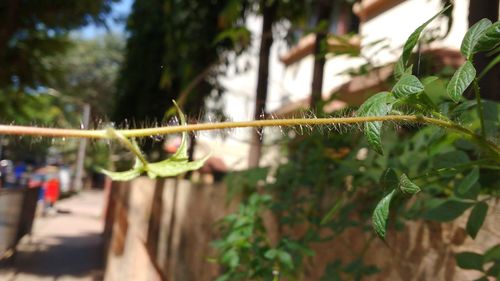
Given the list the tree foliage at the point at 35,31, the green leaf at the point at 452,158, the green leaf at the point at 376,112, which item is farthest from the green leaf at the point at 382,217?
the tree foliage at the point at 35,31

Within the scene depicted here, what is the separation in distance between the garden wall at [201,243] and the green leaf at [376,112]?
2.39ft

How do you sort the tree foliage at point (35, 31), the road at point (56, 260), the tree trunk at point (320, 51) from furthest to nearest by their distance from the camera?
A: 1. the tree foliage at point (35, 31)
2. the road at point (56, 260)
3. the tree trunk at point (320, 51)

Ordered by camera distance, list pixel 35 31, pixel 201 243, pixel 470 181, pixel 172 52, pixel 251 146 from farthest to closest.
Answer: pixel 35 31
pixel 172 52
pixel 251 146
pixel 201 243
pixel 470 181

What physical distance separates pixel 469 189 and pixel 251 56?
20.7ft

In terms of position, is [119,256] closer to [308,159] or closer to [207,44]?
[308,159]

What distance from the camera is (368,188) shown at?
2.40 meters

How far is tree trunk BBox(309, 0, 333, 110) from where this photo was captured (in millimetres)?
3306

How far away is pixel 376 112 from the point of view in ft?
3.06

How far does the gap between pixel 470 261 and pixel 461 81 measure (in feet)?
2.80

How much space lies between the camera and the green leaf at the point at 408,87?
934 mm

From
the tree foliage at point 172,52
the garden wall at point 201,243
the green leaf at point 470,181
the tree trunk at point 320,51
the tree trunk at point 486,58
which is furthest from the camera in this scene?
the tree foliage at point 172,52

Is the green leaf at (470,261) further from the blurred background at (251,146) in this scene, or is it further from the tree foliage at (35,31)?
the tree foliage at (35,31)

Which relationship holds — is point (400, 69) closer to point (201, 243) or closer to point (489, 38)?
point (489, 38)

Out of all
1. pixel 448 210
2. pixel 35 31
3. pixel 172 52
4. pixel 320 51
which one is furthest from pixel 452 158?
pixel 35 31
